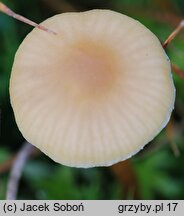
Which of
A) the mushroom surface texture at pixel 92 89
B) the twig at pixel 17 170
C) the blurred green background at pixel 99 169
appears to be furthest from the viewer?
the blurred green background at pixel 99 169

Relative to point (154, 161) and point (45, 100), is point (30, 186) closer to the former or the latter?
point (154, 161)

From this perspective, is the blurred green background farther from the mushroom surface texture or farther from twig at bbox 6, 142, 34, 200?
the mushroom surface texture

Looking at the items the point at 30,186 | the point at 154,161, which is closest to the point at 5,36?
the point at 30,186

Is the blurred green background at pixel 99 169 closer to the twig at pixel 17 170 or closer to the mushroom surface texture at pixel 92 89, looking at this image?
the twig at pixel 17 170

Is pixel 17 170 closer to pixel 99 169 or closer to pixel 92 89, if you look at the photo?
pixel 99 169

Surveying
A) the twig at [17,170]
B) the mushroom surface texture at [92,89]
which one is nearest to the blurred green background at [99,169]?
the twig at [17,170]

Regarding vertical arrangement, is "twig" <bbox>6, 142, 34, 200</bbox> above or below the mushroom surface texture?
below

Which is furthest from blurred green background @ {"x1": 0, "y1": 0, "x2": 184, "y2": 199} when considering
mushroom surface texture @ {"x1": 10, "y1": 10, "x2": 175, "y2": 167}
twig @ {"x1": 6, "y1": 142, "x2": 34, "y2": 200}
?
mushroom surface texture @ {"x1": 10, "y1": 10, "x2": 175, "y2": 167}
